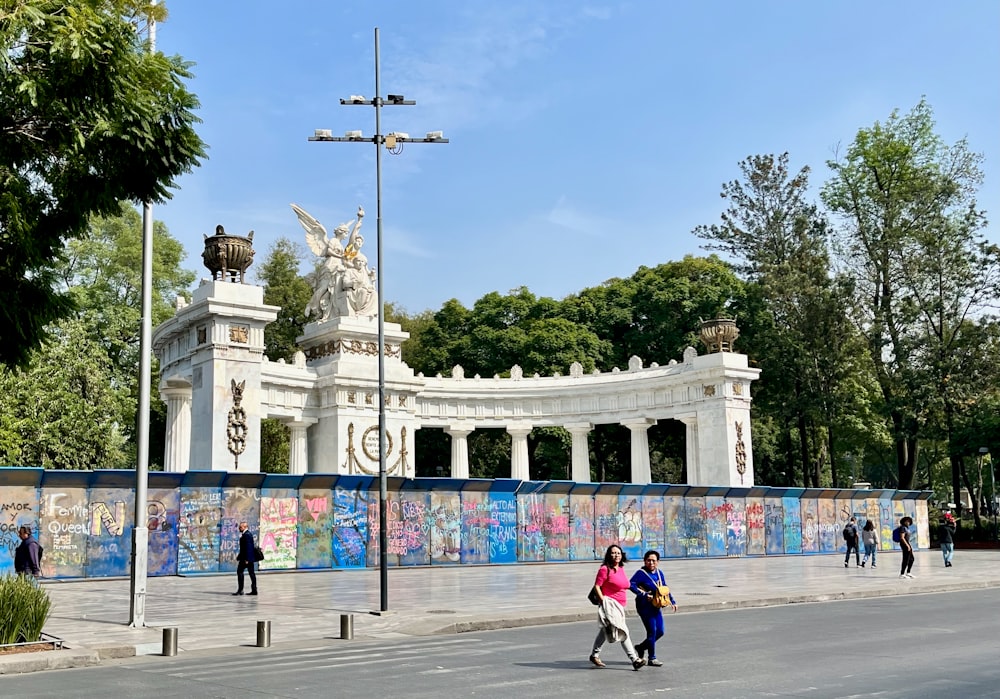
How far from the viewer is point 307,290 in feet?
222

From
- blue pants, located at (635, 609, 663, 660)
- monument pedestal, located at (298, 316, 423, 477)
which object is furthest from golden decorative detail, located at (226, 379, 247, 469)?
blue pants, located at (635, 609, 663, 660)

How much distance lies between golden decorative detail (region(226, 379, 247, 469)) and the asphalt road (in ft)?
60.8

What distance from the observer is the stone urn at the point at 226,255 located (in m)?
35.5

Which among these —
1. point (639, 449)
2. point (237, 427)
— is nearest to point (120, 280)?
point (237, 427)

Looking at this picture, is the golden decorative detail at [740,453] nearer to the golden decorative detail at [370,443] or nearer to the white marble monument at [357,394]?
the white marble monument at [357,394]

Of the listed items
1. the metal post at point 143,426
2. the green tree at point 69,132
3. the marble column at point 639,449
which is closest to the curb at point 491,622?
the metal post at point 143,426

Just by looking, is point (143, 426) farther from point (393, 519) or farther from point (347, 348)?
point (347, 348)

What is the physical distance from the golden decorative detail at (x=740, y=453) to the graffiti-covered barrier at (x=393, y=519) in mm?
3893

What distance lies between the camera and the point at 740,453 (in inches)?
1795

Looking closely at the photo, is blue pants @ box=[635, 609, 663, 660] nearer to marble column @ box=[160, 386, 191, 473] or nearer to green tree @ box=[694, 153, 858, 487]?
marble column @ box=[160, 386, 191, 473]

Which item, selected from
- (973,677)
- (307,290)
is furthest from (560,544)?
(307,290)

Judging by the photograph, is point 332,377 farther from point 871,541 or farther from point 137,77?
point 137,77

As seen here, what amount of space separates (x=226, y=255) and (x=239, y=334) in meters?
2.91

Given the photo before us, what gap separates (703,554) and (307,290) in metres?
37.5
